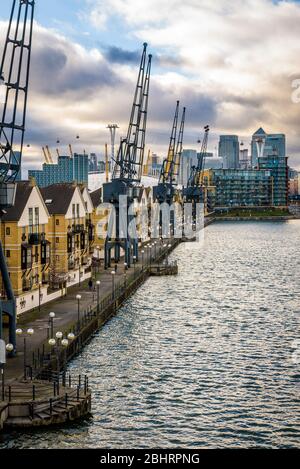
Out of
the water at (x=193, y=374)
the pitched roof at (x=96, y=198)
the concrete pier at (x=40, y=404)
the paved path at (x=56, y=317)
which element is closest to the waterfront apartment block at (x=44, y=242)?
the paved path at (x=56, y=317)

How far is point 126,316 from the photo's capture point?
198ft

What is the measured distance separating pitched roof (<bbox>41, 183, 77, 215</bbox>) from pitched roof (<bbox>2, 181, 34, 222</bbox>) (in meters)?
10.2

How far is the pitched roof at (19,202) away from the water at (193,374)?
1183cm

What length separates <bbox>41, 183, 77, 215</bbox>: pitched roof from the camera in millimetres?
70500

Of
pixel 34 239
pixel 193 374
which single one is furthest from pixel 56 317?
→ pixel 193 374

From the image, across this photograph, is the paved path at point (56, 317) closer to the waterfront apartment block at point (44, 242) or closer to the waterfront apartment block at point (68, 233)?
the waterfront apartment block at point (44, 242)

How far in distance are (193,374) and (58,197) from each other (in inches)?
1406

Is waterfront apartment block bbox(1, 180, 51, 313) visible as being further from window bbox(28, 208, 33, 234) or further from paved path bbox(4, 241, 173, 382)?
paved path bbox(4, 241, 173, 382)

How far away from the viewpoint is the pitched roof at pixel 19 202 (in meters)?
54.9

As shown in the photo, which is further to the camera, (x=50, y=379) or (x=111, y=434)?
(x=50, y=379)

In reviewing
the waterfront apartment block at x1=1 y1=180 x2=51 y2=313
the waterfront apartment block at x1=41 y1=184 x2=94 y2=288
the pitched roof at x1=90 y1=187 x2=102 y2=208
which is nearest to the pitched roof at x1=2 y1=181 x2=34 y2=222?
the waterfront apartment block at x1=1 y1=180 x2=51 y2=313
